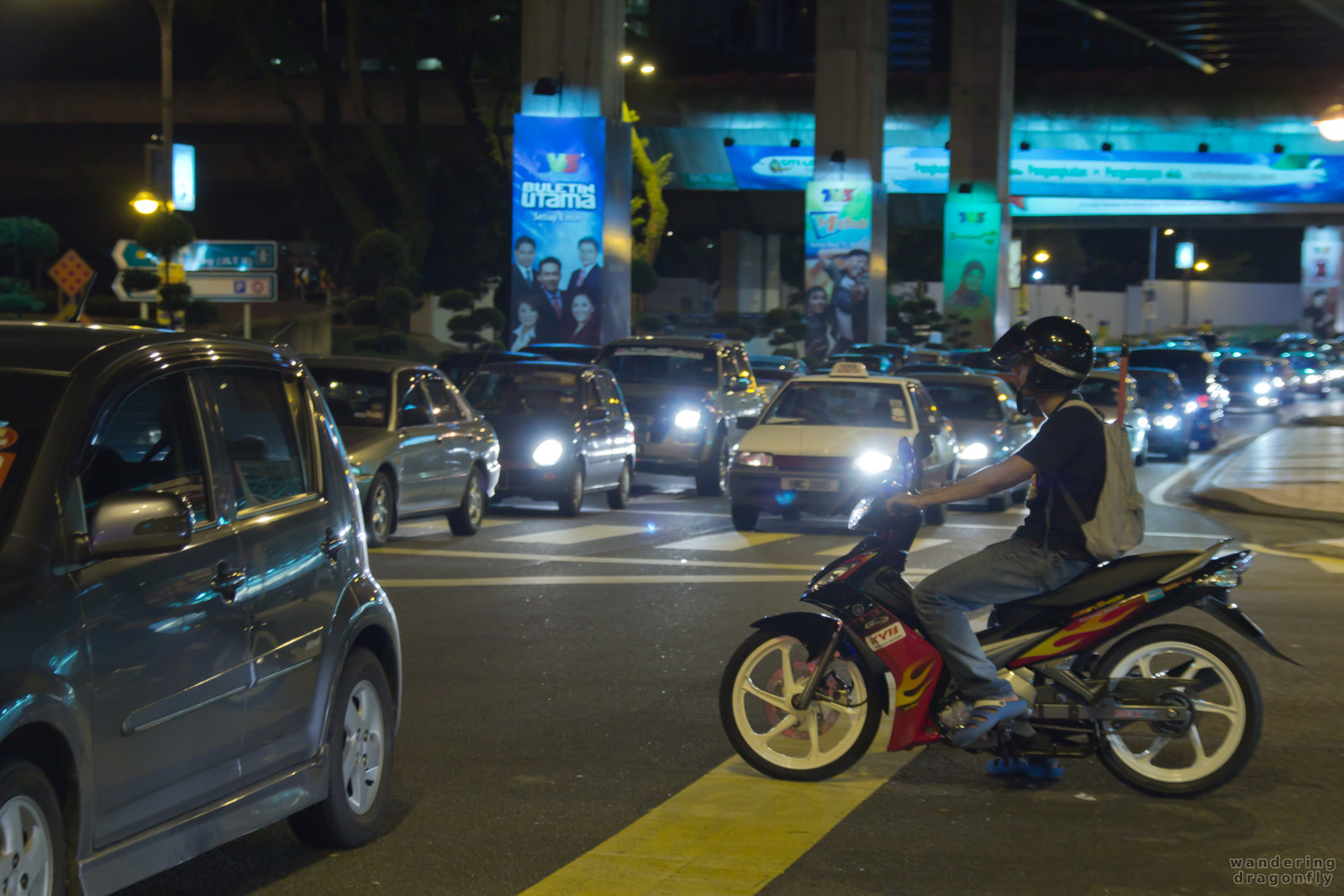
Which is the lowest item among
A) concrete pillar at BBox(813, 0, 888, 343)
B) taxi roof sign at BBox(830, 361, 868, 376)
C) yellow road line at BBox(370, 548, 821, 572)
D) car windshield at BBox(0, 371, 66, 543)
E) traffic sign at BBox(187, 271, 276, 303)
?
yellow road line at BBox(370, 548, 821, 572)

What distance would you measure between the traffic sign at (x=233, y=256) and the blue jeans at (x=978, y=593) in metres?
20.7

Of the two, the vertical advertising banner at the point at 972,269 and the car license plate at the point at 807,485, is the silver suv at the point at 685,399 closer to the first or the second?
the car license plate at the point at 807,485

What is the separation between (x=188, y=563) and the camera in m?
4.50

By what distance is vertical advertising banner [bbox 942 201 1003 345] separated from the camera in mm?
61250

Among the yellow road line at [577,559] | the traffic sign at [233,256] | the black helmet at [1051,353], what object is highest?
the traffic sign at [233,256]

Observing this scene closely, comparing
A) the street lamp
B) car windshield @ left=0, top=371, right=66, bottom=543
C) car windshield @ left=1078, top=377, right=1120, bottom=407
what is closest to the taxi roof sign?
the street lamp

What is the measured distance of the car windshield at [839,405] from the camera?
53.9ft

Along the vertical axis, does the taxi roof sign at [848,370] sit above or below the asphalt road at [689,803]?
above

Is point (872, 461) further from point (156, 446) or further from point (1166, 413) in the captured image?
point (1166, 413)

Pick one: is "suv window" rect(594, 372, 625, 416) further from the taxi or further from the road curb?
the road curb

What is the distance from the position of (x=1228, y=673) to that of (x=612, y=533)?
983 cm

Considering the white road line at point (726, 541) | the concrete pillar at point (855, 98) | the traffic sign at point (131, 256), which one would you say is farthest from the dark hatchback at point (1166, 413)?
the concrete pillar at point (855, 98)

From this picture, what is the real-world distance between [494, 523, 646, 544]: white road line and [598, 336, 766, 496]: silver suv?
3.76 m

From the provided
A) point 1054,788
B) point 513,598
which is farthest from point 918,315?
point 1054,788
